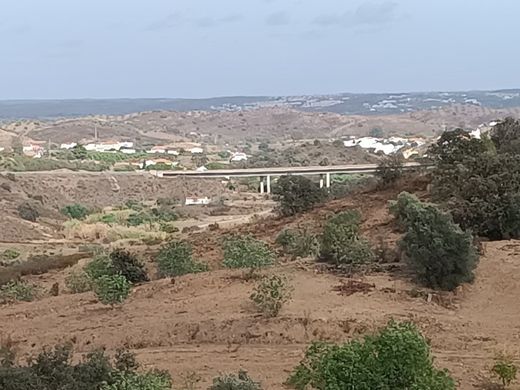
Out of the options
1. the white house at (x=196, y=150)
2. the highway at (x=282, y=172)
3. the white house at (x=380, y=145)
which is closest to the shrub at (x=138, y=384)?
the highway at (x=282, y=172)

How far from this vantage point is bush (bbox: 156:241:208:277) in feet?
71.3

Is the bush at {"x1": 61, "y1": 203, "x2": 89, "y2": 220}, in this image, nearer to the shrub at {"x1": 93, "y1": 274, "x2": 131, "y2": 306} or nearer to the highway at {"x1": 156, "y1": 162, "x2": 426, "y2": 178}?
the highway at {"x1": 156, "y1": 162, "x2": 426, "y2": 178}

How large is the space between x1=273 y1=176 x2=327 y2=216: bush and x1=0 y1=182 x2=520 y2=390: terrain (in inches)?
588

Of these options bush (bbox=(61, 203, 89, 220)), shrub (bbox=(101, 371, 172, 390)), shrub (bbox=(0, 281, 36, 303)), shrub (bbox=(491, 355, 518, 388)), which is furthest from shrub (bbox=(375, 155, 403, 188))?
bush (bbox=(61, 203, 89, 220))

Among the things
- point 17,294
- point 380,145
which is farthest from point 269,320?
point 380,145

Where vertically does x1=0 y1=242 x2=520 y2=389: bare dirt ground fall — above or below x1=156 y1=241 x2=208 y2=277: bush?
above

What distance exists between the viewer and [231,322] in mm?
14852

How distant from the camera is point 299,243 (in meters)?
23.7

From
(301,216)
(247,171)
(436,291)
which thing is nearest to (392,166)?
(301,216)

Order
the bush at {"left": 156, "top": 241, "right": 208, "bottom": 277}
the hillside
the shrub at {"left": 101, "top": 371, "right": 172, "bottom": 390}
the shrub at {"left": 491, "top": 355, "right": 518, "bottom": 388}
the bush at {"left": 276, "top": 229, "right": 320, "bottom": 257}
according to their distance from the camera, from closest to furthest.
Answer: the shrub at {"left": 101, "top": 371, "right": 172, "bottom": 390} < the shrub at {"left": 491, "top": 355, "right": 518, "bottom": 388} < the bush at {"left": 156, "top": 241, "right": 208, "bottom": 277} < the bush at {"left": 276, "top": 229, "right": 320, "bottom": 257} < the hillside

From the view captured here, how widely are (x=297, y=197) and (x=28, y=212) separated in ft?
99.5

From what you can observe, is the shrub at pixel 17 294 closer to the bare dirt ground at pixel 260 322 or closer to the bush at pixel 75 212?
the bare dirt ground at pixel 260 322

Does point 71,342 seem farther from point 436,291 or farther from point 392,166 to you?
point 392,166

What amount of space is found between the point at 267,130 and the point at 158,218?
446 ft
